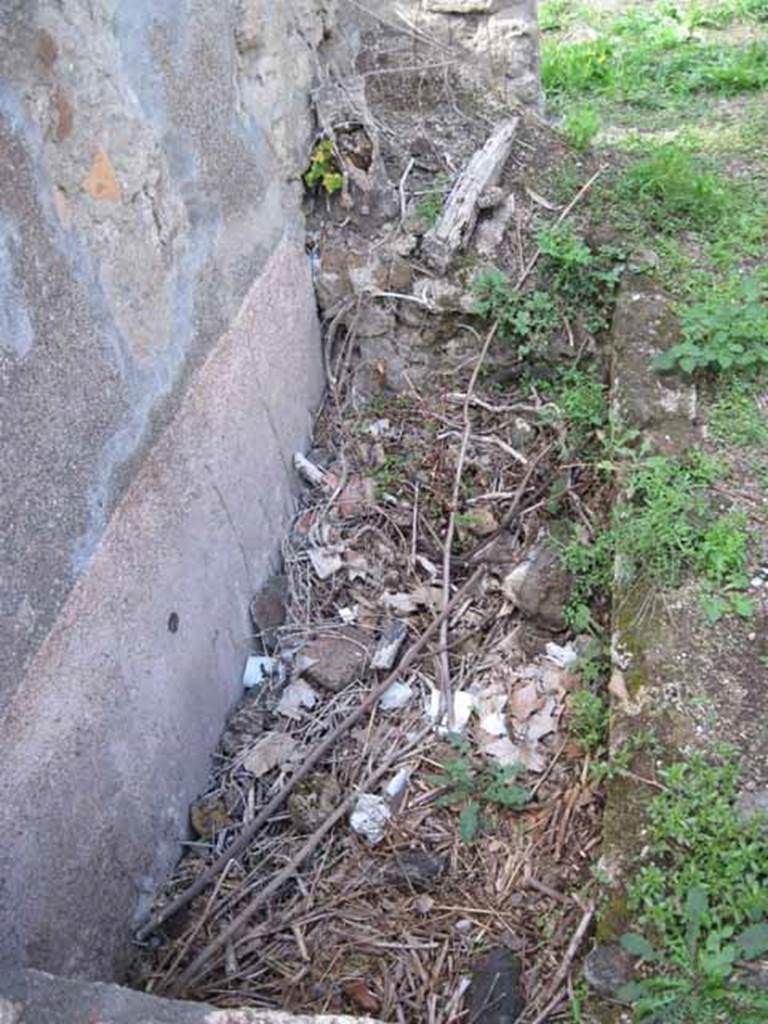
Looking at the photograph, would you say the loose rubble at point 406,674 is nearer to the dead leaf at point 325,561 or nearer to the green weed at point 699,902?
the dead leaf at point 325,561

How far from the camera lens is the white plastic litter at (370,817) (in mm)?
2785

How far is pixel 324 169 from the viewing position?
3.82m

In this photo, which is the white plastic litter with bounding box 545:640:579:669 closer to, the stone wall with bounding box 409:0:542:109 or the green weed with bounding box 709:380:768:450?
the green weed with bounding box 709:380:768:450

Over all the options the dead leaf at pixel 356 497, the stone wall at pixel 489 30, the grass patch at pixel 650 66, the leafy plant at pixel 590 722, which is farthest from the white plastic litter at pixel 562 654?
the grass patch at pixel 650 66

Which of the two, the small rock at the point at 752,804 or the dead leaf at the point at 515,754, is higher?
the small rock at the point at 752,804

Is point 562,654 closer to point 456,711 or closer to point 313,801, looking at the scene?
point 456,711

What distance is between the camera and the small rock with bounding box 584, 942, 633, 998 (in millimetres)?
→ 2059

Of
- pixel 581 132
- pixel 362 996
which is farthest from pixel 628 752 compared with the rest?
pixel 581 132

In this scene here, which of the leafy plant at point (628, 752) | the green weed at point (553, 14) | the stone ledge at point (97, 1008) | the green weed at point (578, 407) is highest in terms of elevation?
the green weed at point (553, 14)

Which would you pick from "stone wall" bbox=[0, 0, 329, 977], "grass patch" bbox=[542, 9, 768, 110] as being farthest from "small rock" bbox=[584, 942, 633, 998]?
"grass patch" bbox=[542, 9, 768, 110]

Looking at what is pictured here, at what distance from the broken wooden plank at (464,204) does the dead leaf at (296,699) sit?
165 centimetres

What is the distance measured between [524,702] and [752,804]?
866mm

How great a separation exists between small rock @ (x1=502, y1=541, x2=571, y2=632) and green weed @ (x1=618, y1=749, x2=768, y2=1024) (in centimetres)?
85

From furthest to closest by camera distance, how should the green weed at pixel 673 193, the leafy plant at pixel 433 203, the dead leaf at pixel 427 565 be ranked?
the green weed at pixel 673 193, the leafy plant at pixel 433 203, the dead leaf at pixel 427 565
